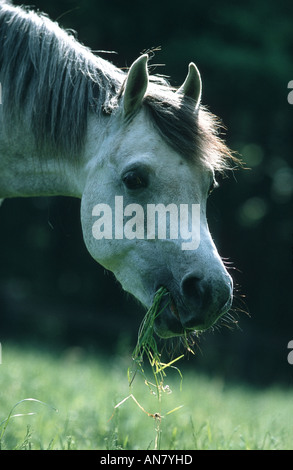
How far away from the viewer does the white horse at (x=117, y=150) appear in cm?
265

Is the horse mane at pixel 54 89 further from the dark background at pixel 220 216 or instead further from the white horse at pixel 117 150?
the dark background at pixel 220 216

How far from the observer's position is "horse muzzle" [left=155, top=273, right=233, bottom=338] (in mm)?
2516

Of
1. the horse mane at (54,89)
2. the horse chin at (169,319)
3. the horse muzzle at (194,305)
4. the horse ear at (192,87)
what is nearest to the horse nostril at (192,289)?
the horse muzzle at (194,305)

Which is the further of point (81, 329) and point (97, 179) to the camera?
point (81, 329)

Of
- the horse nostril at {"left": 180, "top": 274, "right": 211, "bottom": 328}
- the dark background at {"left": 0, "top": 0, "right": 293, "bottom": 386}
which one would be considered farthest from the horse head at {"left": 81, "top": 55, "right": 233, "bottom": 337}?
the dark background at {"left": 0, "top": 0, "right": 293, "bottom": 386}

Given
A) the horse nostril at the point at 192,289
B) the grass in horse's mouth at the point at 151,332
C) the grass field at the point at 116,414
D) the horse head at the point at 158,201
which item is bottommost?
the grass field at the point at 116,414

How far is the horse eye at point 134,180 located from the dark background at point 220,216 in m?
6.15

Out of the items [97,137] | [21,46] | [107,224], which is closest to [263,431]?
[107,224]

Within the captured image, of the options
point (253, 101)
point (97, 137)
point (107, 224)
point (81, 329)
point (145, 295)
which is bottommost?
A: point (81, 329)

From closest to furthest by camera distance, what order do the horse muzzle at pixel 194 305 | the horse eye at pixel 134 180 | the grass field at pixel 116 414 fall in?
the horse muzzle at pixel 194 305 → the horse eye at pixel 134 180 → the grass field at pixel 116 414

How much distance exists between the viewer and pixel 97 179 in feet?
9.80

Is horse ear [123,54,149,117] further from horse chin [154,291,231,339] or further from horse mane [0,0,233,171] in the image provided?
horse chin [154,291,231,339]

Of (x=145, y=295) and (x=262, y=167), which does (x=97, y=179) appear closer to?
(x=145, y=295)
